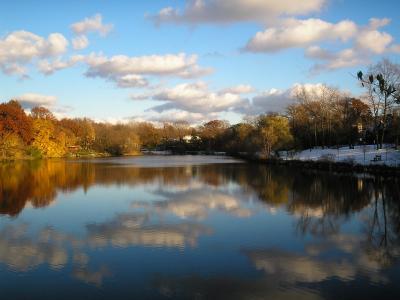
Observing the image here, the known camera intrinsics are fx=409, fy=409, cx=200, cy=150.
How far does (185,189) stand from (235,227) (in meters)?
10.6

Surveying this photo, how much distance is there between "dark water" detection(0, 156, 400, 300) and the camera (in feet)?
26.3

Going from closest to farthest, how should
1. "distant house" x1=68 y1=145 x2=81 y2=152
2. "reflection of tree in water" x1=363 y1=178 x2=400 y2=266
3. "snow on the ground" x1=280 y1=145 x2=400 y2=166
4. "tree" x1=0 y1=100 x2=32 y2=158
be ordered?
"reflection of tree in water" x1=363 y1=178 x2=400 y2=266
"snow on the ground" x1=280 y1=145 x2=400 y2=166
"tree" x1=0 y1=100 x2=32 y2=158
"distant house" x1=68 y1=145 x2=81 y2=152

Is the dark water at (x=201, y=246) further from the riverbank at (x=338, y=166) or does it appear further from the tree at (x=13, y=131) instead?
the tree at (x=13, y=131)

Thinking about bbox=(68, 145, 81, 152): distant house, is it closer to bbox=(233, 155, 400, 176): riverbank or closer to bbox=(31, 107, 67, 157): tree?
bbox=(31, 107, 67, 157): tree

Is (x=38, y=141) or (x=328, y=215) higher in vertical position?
(x=38, y=141)

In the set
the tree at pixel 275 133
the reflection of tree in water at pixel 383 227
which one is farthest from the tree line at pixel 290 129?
the reflection of tree in water at pixel 383 227

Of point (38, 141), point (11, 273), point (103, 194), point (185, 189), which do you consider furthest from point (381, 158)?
point (38, 141)

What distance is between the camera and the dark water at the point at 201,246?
26.3 feet

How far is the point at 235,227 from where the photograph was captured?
13.4 meters

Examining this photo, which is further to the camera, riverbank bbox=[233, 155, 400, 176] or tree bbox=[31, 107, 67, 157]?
tree bbox=[31, 107, 67, 157]

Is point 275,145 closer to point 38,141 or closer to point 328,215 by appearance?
point 328,215

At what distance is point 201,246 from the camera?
11008 millimetres

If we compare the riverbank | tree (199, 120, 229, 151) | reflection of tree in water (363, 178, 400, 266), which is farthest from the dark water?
tree (199, 120, 229, 151)

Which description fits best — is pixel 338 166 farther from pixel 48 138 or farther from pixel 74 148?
pixel 74 148
